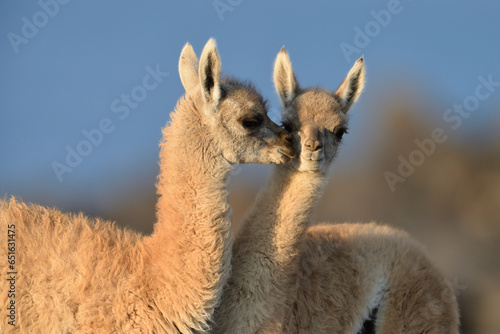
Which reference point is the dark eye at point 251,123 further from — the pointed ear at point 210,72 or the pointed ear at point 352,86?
the pointed ear at point 352,86

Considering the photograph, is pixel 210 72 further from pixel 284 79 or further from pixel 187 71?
pixel 284 79

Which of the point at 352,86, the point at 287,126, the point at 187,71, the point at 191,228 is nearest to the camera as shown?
the point at 191,228

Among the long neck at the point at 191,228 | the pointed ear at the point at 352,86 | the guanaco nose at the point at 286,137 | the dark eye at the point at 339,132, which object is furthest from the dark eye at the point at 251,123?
the pointed ear at the point at 352,86

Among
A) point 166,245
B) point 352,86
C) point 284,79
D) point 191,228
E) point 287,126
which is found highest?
point 352,86

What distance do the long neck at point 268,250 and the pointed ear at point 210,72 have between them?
126cm

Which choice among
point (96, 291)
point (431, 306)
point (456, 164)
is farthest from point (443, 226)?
point (96, 291)

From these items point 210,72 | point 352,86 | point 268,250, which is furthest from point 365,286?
point 210,72

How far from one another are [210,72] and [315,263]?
256 centimetres

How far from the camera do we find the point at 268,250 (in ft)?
22.2

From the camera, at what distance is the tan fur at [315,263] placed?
21.9ft

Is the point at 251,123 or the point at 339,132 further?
the point at 339,132

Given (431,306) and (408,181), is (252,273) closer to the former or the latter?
(431,306)

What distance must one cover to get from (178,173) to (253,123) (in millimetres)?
951

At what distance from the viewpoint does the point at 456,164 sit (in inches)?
1204
